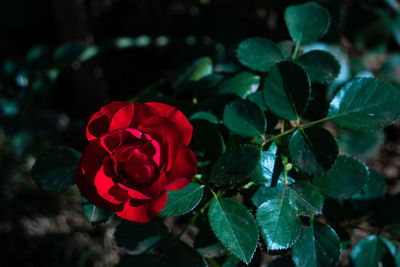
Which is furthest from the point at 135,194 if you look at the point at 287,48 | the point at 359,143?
the point at 359,143

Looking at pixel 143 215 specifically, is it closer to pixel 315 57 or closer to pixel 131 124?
pixel 131 124

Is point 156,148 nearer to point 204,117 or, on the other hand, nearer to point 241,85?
point 204,117

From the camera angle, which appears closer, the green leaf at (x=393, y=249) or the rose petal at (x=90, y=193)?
the rose petal at (x=90, y=193)

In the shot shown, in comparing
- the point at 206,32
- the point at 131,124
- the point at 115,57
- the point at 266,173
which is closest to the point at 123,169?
the point at 131,124

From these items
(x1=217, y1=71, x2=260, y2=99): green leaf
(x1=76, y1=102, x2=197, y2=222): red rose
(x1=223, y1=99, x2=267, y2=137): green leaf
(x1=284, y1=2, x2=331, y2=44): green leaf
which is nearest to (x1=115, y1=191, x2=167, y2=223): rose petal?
(x1=76, y1=102, x2=197, y2=222): red rose

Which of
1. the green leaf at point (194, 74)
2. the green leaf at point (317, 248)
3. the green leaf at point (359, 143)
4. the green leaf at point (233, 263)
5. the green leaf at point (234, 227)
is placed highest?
the green leaf at point (194, 74)

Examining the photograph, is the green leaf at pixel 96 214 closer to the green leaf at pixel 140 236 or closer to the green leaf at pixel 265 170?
the green leaf at pixel 140 236

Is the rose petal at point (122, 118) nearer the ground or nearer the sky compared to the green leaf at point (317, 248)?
nearer the sky

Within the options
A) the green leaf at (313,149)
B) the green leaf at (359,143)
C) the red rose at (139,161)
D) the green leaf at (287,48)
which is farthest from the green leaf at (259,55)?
the green leaf at (359,143)
